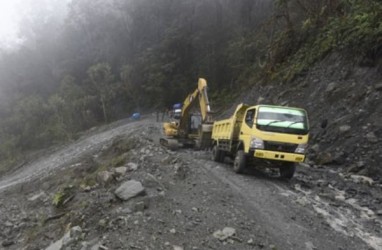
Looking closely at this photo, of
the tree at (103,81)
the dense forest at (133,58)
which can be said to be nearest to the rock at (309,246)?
the dense forest at (133,58)

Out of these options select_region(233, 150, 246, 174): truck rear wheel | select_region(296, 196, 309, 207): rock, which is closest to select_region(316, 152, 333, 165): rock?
select_region(233, 150, 246, 174): truck rear wheel

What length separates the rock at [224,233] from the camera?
909 cm

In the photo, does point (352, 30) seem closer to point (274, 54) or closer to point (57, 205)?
point (274, 54)

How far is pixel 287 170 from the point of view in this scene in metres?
14.6

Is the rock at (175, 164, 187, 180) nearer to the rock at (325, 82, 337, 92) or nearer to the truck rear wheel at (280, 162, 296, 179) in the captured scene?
the truck rear wheel at (280, 162, 296, 179)

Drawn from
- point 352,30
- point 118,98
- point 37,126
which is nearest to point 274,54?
point 352,30

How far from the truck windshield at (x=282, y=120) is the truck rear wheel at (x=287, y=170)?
1084 millimetres

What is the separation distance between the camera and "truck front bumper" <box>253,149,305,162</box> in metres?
13.8

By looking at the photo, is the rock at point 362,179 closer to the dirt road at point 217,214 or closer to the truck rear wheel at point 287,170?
the dirt road at point 217,214

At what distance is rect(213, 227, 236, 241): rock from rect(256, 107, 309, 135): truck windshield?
5.29 meters

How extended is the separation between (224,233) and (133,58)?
68663 mm

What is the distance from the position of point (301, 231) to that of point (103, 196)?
4.95 metres

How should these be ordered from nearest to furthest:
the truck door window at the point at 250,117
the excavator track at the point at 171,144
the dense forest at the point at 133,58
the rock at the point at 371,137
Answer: the truck door window at the point at 250,117 → the rock at the point at 371,137 → the excavator track at the point at 171,144 → the dense forest at the point at 133,58

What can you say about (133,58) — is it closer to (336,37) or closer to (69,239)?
(336,37)
